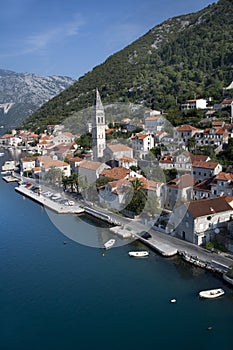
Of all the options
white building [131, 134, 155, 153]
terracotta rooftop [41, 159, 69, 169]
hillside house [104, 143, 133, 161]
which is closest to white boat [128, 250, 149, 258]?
hillside house [104, 143, 133, 161]

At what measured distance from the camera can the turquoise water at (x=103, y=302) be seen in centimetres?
1207

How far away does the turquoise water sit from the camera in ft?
39.6

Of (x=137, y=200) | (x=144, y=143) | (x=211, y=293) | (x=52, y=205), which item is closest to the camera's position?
(x=211, y=293)

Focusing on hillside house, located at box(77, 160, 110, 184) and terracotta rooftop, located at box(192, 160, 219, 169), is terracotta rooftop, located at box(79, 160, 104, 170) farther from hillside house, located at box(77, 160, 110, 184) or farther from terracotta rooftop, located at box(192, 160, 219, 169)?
terracotta rooftop, located at box(192, 160, 219, 169)

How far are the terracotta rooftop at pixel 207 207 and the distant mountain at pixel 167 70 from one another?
2852 centimetres

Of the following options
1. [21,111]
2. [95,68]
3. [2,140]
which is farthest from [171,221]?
[21,111]

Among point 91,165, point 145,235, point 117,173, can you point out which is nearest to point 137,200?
point 145,235

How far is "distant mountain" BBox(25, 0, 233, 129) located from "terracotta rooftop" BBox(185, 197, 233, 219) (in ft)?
93.6

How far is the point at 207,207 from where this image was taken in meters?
18.2

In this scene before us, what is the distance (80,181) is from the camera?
29391mm

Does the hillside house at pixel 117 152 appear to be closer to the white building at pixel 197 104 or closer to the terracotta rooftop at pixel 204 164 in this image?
the terracotta rooftop at pixel 204 164

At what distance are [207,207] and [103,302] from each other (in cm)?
783

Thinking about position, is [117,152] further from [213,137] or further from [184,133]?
[213,137]

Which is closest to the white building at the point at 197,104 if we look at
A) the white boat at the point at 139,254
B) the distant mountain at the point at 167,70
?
the distant mountain at the point at 167,70
